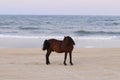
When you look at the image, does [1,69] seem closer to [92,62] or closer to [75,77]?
[75,77]

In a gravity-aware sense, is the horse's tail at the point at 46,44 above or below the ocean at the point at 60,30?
above

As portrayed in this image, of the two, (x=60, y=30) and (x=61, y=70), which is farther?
(x=60, y=30)

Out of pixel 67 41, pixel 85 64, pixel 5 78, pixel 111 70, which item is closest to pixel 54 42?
pixel 67 41

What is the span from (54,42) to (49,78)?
228 cm

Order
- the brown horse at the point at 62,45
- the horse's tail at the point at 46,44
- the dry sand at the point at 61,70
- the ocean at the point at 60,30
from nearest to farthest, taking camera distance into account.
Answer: the dry sand at the point at 61,70
the brown horse at the point at 62,45
the horse's tail at the point at 46,44
the ocean at the point at 60,30

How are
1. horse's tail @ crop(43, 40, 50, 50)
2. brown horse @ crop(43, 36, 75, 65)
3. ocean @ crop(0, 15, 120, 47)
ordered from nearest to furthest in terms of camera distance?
brown horse @ crop(43, 36, 75, 65)
horse's tail @ crop(43, 40, 50, 50)
ocean @ crop(0, 15, 120, 47)

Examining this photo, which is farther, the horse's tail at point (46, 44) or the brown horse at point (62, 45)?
the horse's tail at point (46, 44)

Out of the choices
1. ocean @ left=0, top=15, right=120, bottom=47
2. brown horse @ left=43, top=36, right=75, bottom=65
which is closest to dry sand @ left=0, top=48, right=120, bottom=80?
brown horse @ left=43, top=36, right=75, bottom=65

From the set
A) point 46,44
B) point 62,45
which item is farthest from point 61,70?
point 46,44

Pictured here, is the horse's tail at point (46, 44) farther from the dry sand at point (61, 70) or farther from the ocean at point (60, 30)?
the ocean at point (60, 30)

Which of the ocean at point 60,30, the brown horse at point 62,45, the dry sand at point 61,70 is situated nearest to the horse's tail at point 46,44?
the brown horse at point 62,45

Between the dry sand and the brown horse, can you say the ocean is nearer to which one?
the dry sand

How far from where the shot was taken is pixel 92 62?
34.9 ft

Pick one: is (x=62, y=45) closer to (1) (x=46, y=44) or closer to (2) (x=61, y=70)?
(1) (x=46, y=44)
